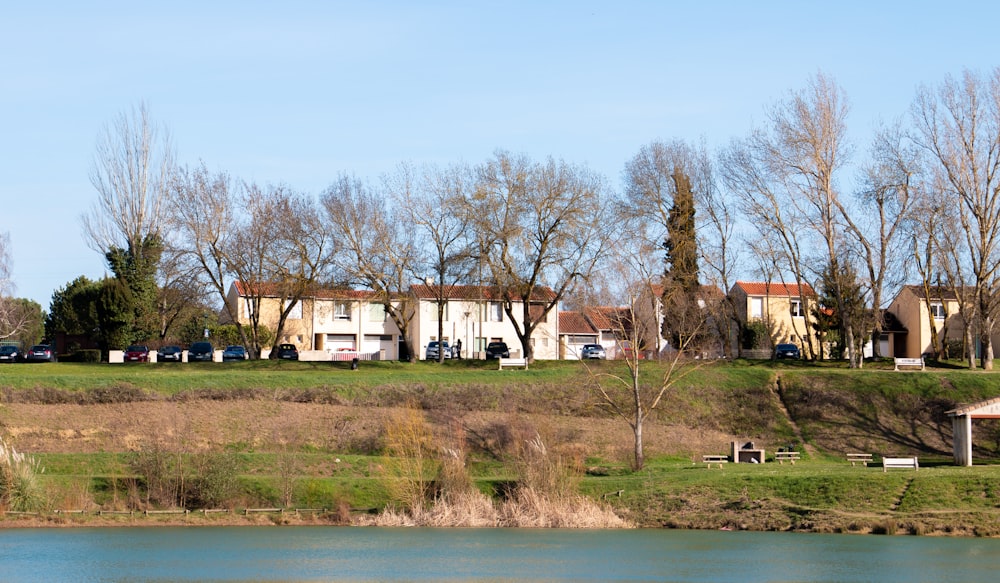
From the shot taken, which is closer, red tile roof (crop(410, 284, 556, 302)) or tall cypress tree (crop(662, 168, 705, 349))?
tall cypress tree (crop(662, 168, 705, 349))

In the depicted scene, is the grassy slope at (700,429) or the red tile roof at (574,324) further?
the red tile roof at (574,324)

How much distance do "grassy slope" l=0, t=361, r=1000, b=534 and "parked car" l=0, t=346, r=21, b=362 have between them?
28.8ft

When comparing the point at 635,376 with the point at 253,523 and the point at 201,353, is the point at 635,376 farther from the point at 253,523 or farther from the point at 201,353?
the point at 201,353

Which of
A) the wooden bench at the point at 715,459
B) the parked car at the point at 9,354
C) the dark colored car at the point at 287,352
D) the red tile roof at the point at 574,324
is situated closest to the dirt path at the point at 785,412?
the wooden bench at the point at 715,459

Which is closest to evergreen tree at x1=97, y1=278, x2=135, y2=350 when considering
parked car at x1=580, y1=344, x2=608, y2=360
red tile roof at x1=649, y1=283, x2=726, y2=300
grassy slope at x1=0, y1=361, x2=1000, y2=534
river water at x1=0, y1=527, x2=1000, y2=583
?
grassy slope at x1=0, y1=361, x2=1000, y2=534

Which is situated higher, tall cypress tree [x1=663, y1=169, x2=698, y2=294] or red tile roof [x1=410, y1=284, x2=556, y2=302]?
tall cypress tree [x1=663, y1=169, x2=698, y2=294]

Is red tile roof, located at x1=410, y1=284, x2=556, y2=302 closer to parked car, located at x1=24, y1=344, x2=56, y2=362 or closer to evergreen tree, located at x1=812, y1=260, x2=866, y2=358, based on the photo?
evergreen tree, located at x1=812, y1=260, x2=866, y2=358

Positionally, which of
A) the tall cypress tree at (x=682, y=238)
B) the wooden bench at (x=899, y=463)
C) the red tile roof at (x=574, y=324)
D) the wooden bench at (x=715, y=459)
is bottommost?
the wooden bench at (x=715, y=459)

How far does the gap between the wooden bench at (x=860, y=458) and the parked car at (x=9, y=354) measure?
51.8 m

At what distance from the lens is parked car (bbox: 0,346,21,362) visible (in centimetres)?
7150

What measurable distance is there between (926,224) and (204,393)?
43.1 m

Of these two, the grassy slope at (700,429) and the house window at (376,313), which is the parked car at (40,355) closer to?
the grassy slope at (700,429)

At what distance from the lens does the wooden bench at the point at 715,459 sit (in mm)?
48531

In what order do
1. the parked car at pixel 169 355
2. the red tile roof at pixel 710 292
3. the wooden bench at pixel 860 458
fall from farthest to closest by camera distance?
the red tile roof at pixel 710 292, the parked car at pixel 169 355, the wooden bench at pixel 860 458
